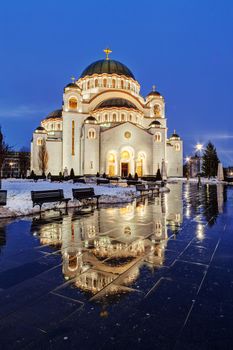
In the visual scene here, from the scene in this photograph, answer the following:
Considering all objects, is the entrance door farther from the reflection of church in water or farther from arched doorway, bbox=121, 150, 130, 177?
the reflection of church in water

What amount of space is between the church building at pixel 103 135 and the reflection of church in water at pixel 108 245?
123 ft

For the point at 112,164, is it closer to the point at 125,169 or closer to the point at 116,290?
the point at 125,169

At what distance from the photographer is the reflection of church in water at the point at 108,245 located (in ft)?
12.6

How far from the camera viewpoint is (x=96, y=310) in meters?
2.89

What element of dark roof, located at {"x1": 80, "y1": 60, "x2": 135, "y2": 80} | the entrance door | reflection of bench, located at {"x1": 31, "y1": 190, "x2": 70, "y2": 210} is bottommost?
reflection of bench, located at {"x1": 31, "y1": 190, "x2": 70, "y2": 210}

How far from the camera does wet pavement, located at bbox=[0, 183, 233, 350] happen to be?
244cm

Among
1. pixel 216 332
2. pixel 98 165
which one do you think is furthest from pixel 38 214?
pixel 98 165

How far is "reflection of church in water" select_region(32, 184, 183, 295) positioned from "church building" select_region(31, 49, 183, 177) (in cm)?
3740

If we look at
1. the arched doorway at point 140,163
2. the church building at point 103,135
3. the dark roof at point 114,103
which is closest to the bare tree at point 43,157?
the church building at point 103,135

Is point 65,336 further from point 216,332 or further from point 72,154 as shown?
point 72,154

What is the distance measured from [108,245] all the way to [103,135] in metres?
42.5

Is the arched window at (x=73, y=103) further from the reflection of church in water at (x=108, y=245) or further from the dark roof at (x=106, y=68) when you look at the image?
the reflection of church in water at (x=108, y=245)

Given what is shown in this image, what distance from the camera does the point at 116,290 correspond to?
11.2ft

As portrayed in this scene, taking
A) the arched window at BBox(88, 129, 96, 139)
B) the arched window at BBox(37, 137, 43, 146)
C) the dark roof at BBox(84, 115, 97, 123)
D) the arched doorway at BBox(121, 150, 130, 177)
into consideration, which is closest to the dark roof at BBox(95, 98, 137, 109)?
the dark roof at BBox(84, 115, 97, 123)
